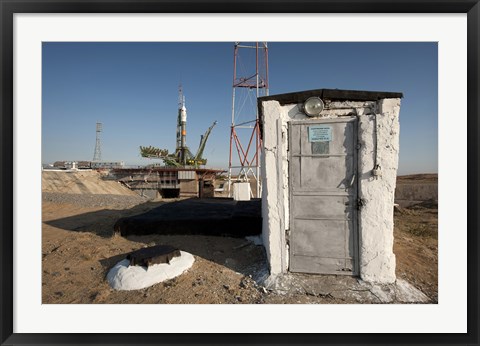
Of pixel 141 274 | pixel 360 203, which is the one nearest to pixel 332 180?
pixel 360 203

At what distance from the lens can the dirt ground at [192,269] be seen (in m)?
3.21

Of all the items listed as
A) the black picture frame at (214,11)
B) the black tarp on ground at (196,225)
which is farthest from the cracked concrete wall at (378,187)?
the black tarp on ground at (196,225)

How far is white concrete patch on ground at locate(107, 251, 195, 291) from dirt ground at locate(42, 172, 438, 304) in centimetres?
10

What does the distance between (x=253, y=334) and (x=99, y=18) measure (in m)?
3.73

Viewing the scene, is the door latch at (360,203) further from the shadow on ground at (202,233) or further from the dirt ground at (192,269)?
the shadow on ground at (202,233)

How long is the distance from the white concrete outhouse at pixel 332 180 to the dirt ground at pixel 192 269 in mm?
631

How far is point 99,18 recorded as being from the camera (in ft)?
7.88

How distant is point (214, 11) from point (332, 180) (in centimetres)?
273

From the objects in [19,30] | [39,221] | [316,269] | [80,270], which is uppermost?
[19,30]

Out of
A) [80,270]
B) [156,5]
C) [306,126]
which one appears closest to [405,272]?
[306,126]

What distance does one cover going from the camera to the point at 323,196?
3.49 meters

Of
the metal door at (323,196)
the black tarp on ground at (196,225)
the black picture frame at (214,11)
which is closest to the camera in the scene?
the black picture frame at (214,11)

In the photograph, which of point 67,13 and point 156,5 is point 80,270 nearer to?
point 67,13

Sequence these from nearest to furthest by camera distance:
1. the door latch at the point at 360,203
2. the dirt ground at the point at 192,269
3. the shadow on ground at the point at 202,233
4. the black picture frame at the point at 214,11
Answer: the black picture frame at the point at 214,11 < the dirt ground at the point at 192,269 < the door latch at the point at 360,203 < the shadow on ground at the point at 202,233
